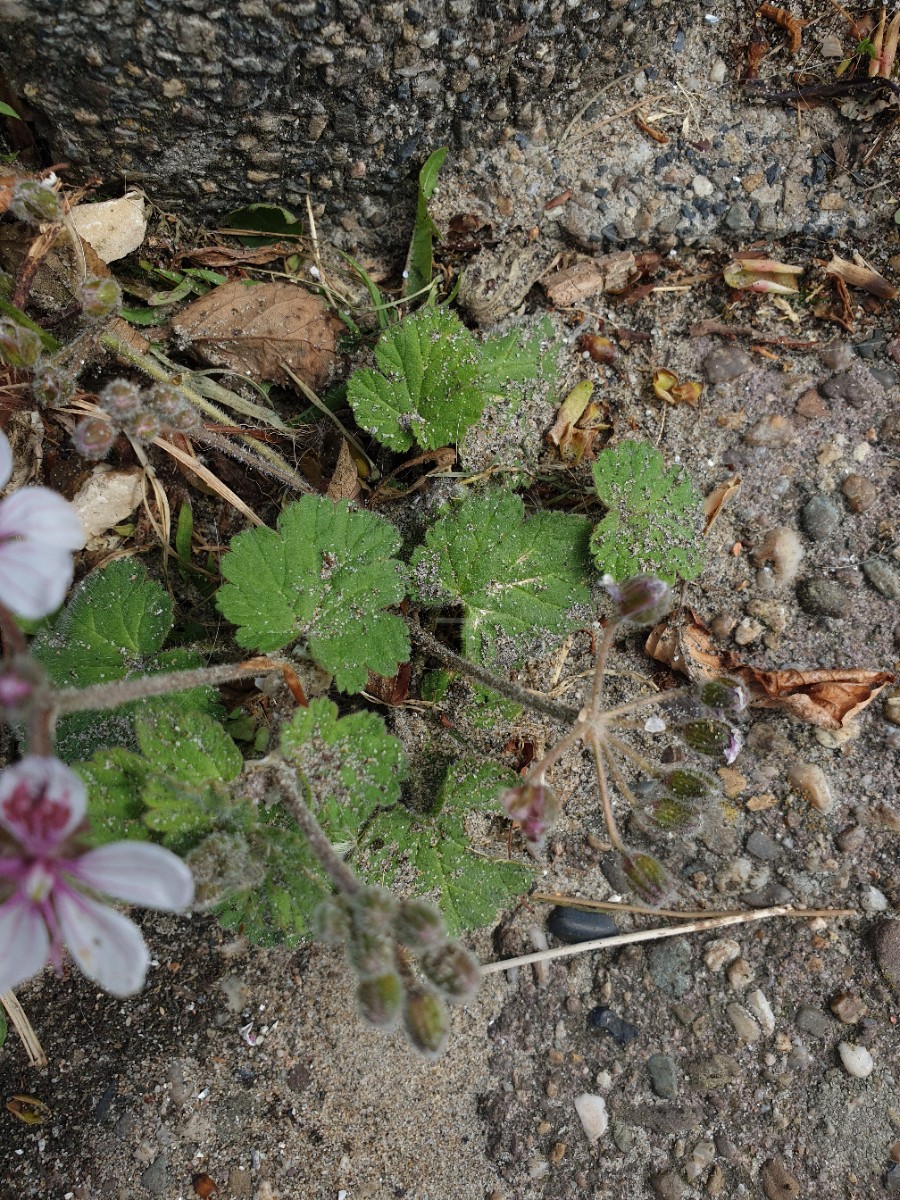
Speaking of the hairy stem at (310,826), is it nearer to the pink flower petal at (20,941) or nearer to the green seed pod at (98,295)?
the pink flower petal at (20,941)

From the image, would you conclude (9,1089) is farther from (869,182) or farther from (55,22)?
(869,182)

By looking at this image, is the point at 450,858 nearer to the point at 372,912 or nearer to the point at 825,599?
the point at 372,912

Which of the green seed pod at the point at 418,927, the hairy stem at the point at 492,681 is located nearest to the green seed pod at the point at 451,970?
the green seed pod at the point at 418,927

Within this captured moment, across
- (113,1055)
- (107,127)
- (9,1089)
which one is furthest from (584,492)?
(9,1089)

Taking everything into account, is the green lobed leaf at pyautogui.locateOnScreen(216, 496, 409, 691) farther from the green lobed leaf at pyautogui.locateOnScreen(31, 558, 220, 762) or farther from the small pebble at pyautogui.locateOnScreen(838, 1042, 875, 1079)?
the small pebble at pyautogui.locateOnScreen(838, 1042, 875, 1079)

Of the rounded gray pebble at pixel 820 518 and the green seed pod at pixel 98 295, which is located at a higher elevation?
the green seed pod at pixel 98 295

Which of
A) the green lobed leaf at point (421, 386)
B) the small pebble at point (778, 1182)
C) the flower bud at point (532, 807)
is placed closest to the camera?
the flower bud at point (532, 807)

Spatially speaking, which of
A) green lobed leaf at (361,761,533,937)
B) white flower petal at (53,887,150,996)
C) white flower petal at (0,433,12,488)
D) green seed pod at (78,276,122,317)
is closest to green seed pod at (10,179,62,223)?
green seed pod at (78,276,122,317)
